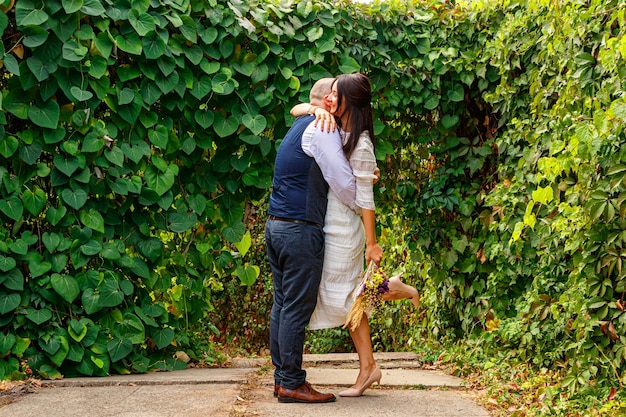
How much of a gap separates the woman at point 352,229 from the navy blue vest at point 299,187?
0.30 ft

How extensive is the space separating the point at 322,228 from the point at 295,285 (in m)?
0.31

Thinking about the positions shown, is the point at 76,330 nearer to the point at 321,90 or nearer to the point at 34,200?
the point at 34,200

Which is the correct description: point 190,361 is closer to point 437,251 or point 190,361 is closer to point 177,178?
point 177,178

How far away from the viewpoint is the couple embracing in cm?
362

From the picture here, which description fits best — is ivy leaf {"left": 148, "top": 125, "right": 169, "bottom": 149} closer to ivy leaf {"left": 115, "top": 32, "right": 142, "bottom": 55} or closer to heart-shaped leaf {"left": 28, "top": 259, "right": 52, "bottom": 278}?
ivy leaf {"left": 115, "top": 32, "right": 142, "bottom": 55}

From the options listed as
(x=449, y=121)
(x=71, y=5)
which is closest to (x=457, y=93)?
(x=449, y=121)

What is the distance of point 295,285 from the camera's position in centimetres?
362

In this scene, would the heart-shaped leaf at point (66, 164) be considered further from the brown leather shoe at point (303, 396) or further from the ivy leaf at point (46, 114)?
the brown leather shoe at point (303, 396)

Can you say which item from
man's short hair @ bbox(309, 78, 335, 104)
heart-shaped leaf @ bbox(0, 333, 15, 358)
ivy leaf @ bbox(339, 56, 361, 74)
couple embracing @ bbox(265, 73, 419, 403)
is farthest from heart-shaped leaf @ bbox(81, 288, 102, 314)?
ivy leaf @ bbox(339, 56, 361, 74)

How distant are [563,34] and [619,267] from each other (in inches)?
53.1

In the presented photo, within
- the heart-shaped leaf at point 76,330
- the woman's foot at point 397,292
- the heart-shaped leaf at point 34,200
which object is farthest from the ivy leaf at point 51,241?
the woman's foot at point 397,292

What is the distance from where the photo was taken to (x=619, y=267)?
3.28m

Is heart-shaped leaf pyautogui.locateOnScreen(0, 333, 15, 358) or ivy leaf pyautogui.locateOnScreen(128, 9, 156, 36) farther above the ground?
ivy leaf pyautogui.locateOnScreen(128, 9, 156, 36)

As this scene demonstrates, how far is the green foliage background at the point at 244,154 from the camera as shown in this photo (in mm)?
3764
